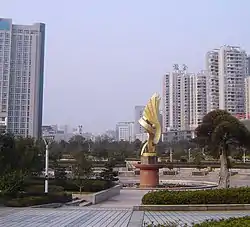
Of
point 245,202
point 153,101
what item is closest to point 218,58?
point 153,101

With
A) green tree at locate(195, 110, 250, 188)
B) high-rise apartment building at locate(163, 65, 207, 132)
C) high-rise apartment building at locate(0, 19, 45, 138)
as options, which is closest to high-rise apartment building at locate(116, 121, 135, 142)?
high-rise apartment building at locate(163, 65, 207, 132)

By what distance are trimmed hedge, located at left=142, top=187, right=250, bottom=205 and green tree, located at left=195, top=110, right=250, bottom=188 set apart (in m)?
4.66

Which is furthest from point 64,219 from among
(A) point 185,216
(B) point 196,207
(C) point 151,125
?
(C) point 151,125

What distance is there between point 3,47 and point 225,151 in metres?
46.1

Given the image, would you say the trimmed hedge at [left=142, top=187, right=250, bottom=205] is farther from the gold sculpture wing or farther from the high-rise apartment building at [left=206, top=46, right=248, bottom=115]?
the high-rise apartment building at [left=206, top=46, right=248, bottom=115]

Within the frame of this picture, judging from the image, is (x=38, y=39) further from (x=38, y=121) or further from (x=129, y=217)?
(x=129, y=217)

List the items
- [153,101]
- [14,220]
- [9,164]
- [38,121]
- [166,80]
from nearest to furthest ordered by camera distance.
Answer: [14,220] → [9,164] → [153,101] → [38,121] → [166,80]

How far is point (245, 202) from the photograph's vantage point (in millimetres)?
13273

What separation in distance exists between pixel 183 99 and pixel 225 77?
10.7 m

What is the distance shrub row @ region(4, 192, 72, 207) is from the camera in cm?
1364

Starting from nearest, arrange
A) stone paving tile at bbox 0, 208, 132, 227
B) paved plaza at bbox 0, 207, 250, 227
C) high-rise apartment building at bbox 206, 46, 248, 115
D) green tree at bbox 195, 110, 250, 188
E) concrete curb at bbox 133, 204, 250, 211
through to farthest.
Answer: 1. stone paving tile at bbox 0, 208, 132, 227
2. paved plaza at bbox 0, 207, 250, 227
3. concrete curb at bbox 133, 204, 250, 211
4. green tree at bbox 195, 110, 250, 188
5. high-rise apartment building at bbox 206, 46, 248, 115

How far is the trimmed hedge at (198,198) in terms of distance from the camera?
43.0ft

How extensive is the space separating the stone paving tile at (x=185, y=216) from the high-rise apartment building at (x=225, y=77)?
6150cm

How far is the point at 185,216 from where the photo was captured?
11.4 metres
